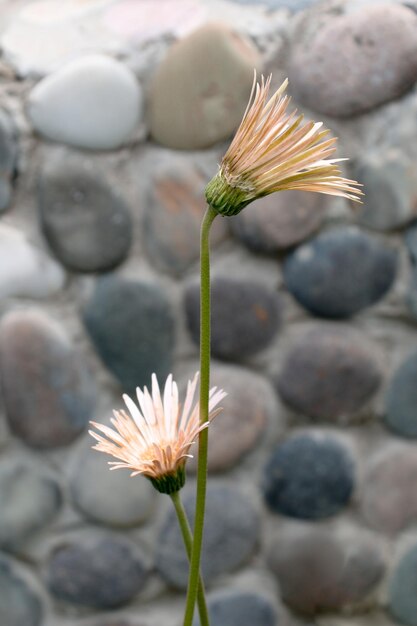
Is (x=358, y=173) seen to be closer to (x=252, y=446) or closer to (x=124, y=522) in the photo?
(x=252, y=446)

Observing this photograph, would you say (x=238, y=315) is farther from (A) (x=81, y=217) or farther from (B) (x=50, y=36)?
(B) (x=50, y=36)

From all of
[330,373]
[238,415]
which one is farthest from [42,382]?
[330,373]

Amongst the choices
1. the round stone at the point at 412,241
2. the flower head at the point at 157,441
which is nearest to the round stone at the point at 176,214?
the round stone at the point at 412,241

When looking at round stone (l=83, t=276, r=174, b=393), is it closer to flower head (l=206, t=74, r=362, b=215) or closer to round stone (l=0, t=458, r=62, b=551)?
round stone (l=0, t=458, r=62, b=551)

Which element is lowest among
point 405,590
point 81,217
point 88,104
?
point 405,590

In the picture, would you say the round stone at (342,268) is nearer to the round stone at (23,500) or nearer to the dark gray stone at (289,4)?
the dark gray stone at (289,4)

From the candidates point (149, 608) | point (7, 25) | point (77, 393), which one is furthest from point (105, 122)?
point (149, 608)
